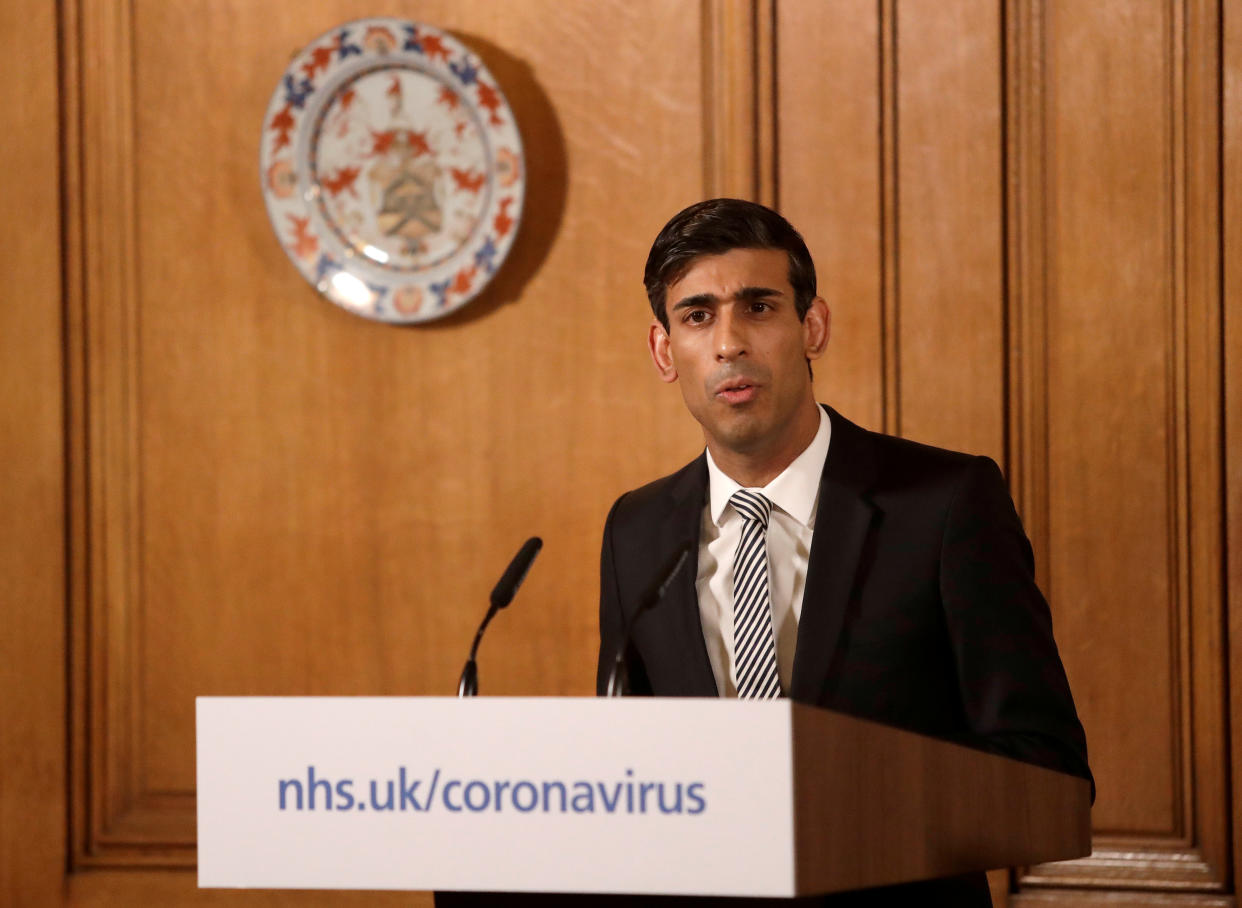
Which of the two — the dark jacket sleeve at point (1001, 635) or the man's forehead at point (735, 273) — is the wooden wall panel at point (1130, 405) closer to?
the dark jacket sleeve at point (1001, 635)

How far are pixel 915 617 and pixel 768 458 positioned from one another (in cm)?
29

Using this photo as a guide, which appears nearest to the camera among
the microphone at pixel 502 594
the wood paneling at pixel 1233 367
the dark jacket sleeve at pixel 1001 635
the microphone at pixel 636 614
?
the microphone at pixel 636 614

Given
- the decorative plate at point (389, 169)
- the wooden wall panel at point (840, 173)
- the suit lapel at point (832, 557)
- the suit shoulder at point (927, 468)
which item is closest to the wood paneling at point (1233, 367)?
the wooden wall panel at point (840, 173)

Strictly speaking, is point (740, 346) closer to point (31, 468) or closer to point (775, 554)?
point (775, 554)

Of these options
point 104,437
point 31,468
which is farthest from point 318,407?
point 31,468

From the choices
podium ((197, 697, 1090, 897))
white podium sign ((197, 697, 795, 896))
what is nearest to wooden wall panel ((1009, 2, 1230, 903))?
podium ((197, 697, 1090, 897))

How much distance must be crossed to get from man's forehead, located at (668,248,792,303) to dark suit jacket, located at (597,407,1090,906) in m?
0.24

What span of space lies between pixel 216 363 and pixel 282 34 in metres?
0.67

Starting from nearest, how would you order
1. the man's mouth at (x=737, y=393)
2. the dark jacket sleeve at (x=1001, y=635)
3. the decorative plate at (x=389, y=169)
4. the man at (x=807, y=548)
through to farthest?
the dark jacket sleeve at (x=1001, y=635)
the man at (x=807, y=548)
the man's mouth at (x=737, y=393)
the decorative plate at (x=389, y=169)

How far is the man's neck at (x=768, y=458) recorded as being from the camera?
5.95ft

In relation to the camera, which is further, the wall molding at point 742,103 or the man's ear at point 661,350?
the wall molding at point 742,103

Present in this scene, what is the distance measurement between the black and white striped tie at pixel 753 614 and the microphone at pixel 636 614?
379 mm

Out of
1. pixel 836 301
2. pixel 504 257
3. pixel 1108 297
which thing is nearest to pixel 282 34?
pixel 504 257

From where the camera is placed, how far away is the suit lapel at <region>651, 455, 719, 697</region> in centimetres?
170
